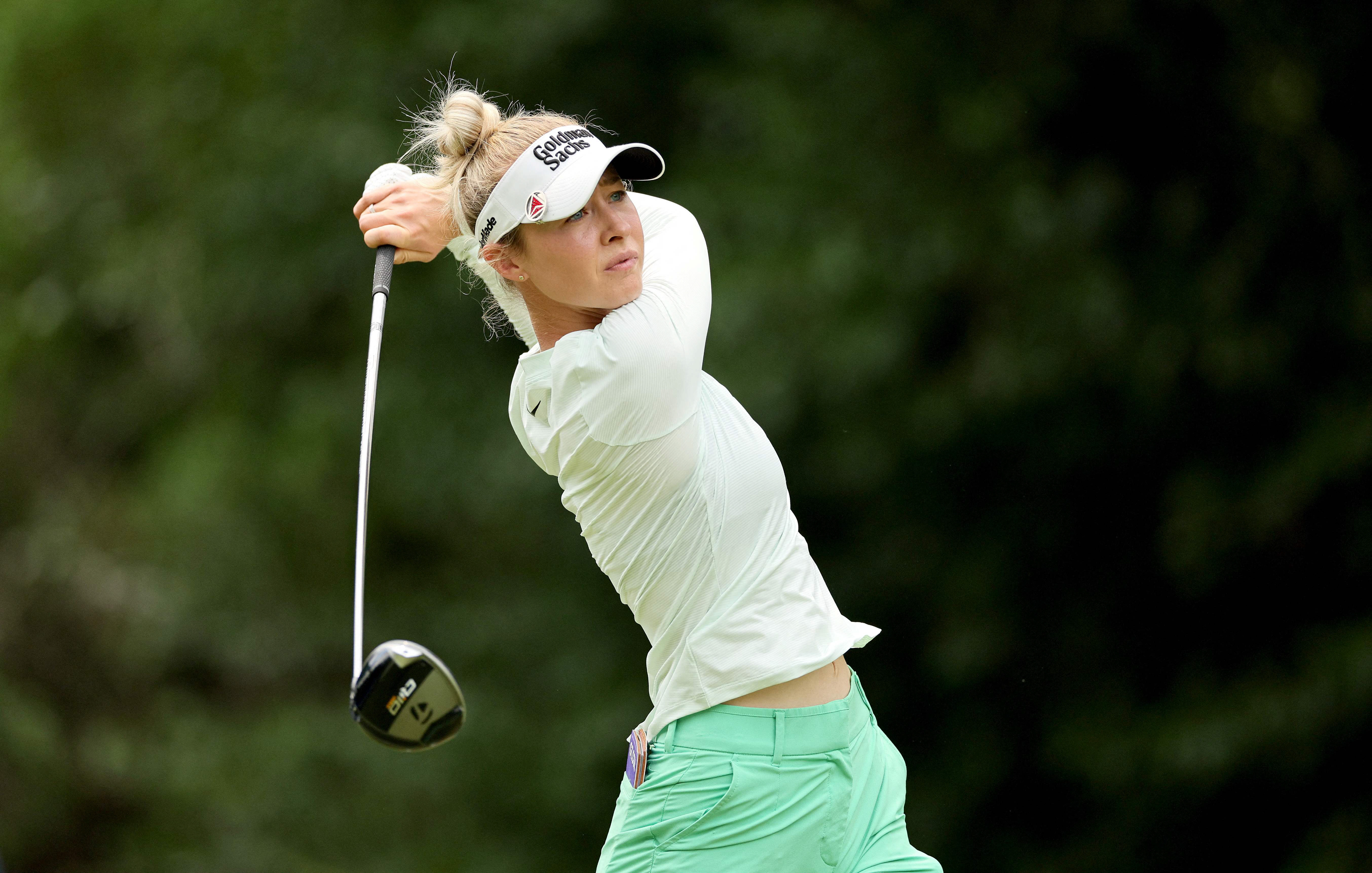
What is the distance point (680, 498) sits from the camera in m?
2.29

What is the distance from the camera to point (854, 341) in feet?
20.2

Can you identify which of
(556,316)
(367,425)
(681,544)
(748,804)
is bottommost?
(748,804)

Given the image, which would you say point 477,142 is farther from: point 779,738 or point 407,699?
point 779,738

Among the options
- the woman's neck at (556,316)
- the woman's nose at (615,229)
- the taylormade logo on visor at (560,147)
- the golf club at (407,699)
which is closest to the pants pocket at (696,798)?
the golf club at (407,699)

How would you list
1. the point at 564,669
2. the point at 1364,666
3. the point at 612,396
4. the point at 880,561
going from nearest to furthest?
1. the point at 612,396
2. the point at 1364,666
3. the point at 880,561
4. the point at 564,669

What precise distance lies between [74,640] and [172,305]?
6.73ft

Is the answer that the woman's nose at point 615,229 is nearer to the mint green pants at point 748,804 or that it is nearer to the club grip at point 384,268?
the club grip at point 384,268

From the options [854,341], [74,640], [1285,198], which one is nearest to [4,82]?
[74,640]

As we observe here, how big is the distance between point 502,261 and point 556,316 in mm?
116

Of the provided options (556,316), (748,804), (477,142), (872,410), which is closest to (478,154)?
(477,142)

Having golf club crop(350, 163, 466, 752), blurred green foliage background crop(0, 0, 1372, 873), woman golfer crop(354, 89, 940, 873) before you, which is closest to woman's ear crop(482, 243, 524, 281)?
woman golfer crop(354, 89, 940, 873)

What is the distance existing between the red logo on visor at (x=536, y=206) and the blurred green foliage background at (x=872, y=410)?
12.3 feet

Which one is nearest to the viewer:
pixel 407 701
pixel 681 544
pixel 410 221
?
pixel 407 701

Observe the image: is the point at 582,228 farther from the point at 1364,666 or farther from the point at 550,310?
the point at 1364,666
